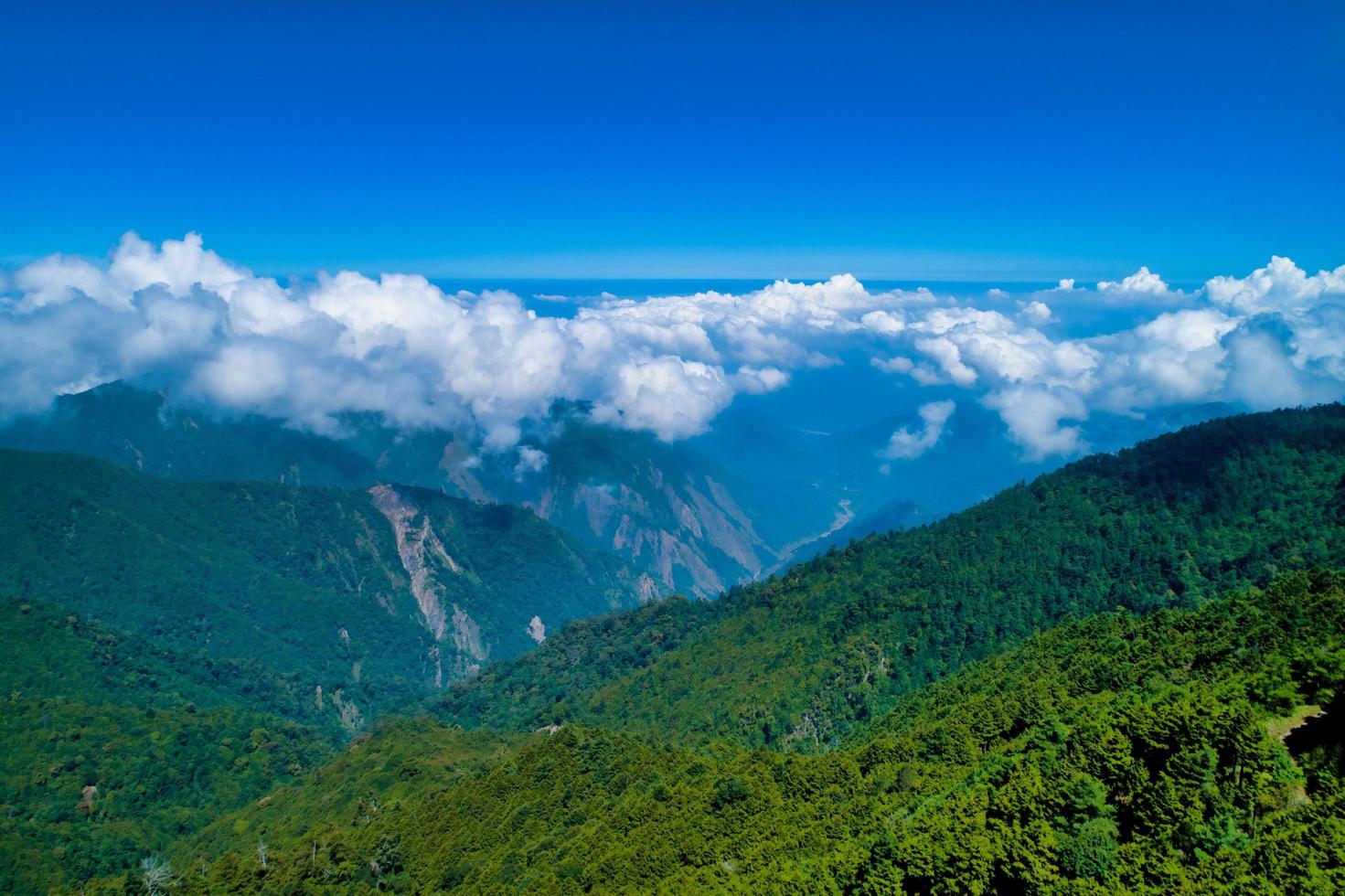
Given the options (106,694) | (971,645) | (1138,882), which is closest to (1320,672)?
(1138,882)

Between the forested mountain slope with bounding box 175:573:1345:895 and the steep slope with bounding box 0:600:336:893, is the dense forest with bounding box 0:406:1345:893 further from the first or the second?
the steep slope with bounding box 0:600:336:893

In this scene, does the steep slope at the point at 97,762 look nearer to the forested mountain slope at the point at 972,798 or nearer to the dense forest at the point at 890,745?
the dense forest at the point at 890,745

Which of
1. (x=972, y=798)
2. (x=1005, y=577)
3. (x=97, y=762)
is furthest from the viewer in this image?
(x=1005, y=577)

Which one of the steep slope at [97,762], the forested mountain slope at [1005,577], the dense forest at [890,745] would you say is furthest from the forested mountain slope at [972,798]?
the forested mountain slope at [1005,577]

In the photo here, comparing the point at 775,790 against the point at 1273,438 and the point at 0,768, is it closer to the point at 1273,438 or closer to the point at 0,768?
the point at 1273,438

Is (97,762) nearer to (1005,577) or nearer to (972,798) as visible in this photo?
(972,798)

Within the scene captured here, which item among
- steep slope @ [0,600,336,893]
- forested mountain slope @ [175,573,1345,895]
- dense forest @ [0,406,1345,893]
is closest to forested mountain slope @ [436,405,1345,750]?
dense forest @ [0,406,1345,893]

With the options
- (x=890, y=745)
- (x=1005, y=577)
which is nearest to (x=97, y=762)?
(x=890, y=745)
